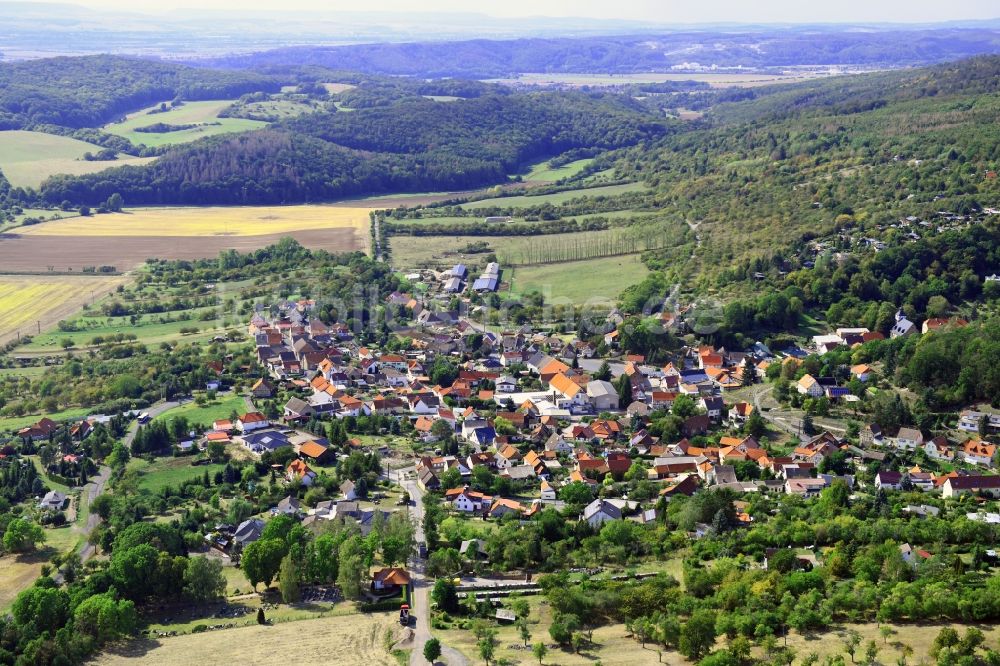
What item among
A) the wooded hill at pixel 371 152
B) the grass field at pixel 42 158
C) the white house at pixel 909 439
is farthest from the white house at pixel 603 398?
the grass field at pixel 42 158

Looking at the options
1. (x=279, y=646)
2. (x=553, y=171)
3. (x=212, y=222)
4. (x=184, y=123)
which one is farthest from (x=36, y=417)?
(x=184, y=123)

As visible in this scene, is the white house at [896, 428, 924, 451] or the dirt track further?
the dirt track

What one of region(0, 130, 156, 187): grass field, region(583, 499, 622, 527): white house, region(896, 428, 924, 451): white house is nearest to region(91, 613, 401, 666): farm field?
region(583, 499, 622, 527): white house

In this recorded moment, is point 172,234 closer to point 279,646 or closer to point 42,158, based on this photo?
point 42,158

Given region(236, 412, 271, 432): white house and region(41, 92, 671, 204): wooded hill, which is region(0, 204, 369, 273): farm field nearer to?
region(41, 92, 671, 204): wooded hill

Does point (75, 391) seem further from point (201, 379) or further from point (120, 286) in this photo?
point (120, 286)

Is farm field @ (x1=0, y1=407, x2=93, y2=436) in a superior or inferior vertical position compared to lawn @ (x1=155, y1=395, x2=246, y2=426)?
inferior
